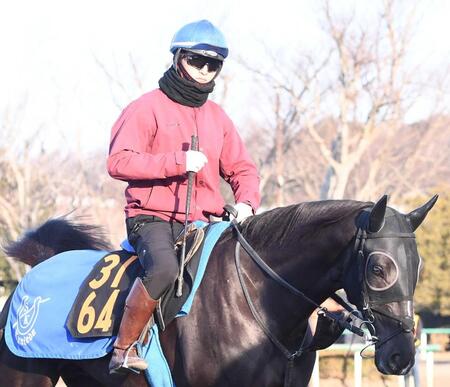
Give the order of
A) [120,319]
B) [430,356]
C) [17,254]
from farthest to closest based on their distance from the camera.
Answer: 1. [430,356]
2. [17,254]
3. [120,319]

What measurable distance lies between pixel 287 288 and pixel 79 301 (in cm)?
130

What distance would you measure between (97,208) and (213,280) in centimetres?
2016

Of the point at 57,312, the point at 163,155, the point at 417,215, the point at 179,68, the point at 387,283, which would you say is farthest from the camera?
the point at 57,312

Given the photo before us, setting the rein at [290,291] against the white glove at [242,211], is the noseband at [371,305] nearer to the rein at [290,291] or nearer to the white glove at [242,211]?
the rein at [290,291]

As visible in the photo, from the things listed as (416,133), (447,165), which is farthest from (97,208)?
(447,165)

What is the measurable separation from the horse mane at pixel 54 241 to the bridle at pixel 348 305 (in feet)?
5.50

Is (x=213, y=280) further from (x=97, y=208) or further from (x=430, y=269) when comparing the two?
(x=97, y=208)

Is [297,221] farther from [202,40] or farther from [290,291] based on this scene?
[202,40]

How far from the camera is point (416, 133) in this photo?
83.1 feet

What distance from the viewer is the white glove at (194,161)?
16.7ft

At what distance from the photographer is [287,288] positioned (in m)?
4.95

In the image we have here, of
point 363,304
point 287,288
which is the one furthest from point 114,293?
point 363,304

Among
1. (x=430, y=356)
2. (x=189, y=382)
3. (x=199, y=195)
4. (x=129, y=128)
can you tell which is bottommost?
(x=430, y=356)

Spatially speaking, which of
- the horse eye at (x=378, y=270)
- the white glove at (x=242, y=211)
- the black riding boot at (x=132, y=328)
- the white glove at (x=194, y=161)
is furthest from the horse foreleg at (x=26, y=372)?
the horse eye at (x=378, y=270)
